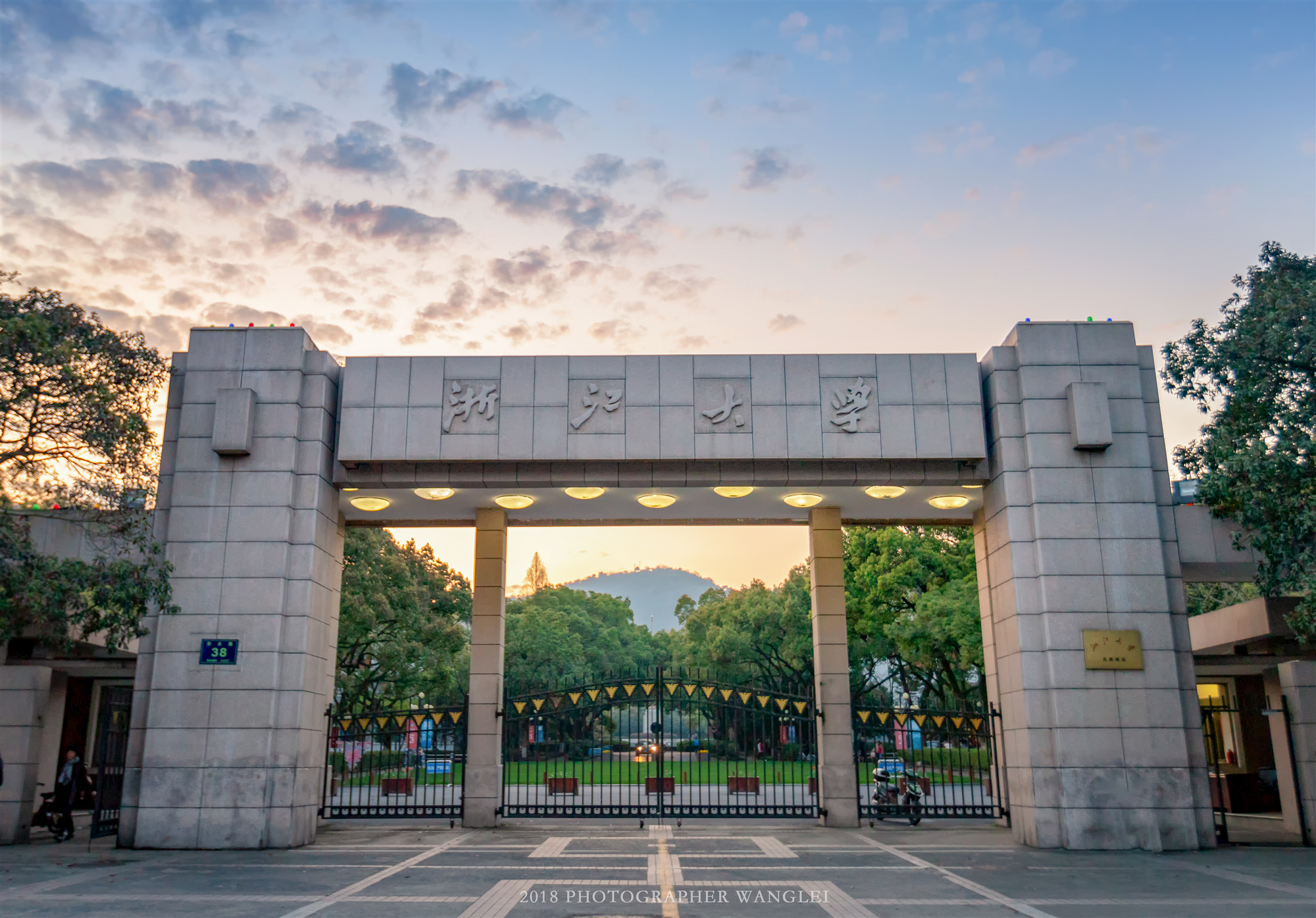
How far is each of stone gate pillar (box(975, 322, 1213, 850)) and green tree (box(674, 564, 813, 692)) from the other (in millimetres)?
27133

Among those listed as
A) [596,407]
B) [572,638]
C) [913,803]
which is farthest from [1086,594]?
[572,638]

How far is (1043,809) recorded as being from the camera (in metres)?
12.5

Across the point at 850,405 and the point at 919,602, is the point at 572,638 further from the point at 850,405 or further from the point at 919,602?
the point at 850,405

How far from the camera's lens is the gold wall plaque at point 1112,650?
12711mm

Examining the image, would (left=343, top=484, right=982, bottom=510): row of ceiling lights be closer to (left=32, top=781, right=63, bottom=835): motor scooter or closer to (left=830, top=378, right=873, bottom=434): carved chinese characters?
(left=830, top=378, right=873, bottom=434): carved chinese characters

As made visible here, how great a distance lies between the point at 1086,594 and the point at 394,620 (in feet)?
73.7

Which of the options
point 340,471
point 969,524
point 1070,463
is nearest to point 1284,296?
point 1070,463

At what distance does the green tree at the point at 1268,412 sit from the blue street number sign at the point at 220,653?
42.5ft

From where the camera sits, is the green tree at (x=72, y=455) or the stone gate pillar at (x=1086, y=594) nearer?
the green tree at (x=72, y=455)

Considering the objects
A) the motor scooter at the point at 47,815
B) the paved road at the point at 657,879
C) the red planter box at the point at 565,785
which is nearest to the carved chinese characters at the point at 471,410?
the paved road at the point at 657,879

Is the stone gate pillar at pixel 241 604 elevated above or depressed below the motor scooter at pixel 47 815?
above

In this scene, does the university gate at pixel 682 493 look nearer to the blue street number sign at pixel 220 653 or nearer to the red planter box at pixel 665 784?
the blue street number sign at pixel 220 653

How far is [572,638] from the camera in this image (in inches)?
2327

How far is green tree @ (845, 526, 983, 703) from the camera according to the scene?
30.5 m
